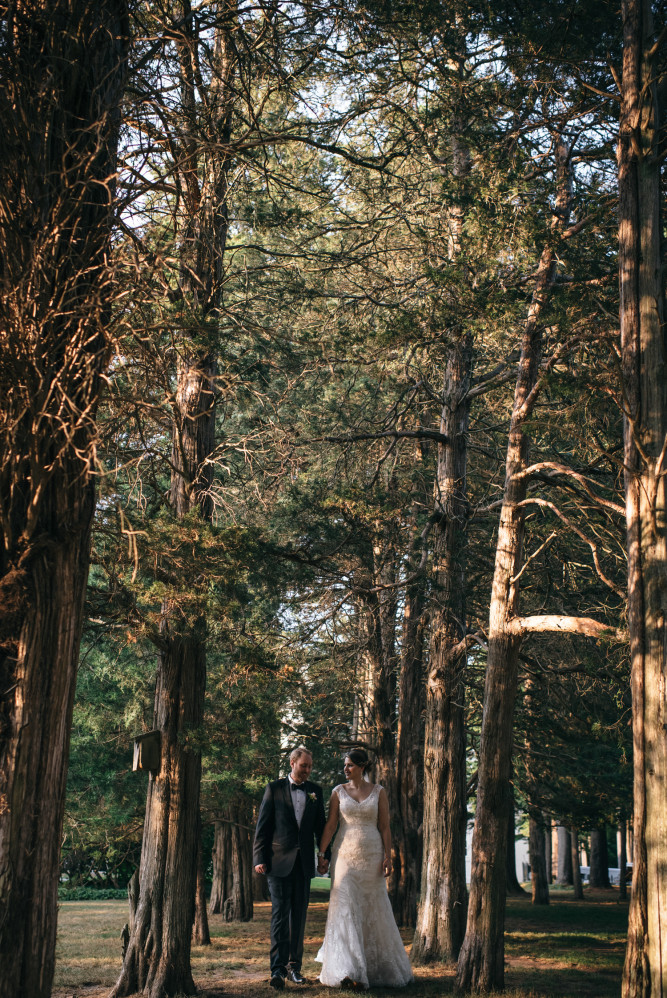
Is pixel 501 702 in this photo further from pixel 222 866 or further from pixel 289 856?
pixel 222 866

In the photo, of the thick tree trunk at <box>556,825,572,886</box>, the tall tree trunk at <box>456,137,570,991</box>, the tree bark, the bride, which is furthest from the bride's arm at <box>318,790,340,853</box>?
the thick tree trunk at <box>556,825,572,886</box>

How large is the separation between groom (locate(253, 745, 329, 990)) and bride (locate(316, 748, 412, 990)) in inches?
8.7

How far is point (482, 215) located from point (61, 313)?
214 inches

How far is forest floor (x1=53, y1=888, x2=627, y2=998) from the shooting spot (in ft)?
29.3

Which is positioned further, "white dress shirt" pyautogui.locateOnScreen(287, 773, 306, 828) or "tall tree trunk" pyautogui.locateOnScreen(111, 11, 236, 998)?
"white dress shirt" pyautogui.locateOnScreen(287, 773, 306, 828)

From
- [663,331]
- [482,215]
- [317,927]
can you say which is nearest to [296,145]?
[482,215]

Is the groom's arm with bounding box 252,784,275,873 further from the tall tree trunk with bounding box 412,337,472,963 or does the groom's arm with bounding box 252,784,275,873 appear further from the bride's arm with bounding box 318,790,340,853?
the tall tree trunk with bounding box 412,337,472,963

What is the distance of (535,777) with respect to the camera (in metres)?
18.1

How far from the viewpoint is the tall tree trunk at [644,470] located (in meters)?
6.80

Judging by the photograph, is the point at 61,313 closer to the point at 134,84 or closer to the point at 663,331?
the point at 134,84

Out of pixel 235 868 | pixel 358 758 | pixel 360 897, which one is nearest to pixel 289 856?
pixel 360 897

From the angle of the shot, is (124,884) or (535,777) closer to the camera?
(535,777)

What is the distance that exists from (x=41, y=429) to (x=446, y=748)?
30.4ft

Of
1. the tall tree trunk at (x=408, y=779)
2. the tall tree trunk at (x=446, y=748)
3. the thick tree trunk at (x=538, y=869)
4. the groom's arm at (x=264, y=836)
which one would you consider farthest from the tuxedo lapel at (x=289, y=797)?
the thick tree trunk at (x=538, y=869)
